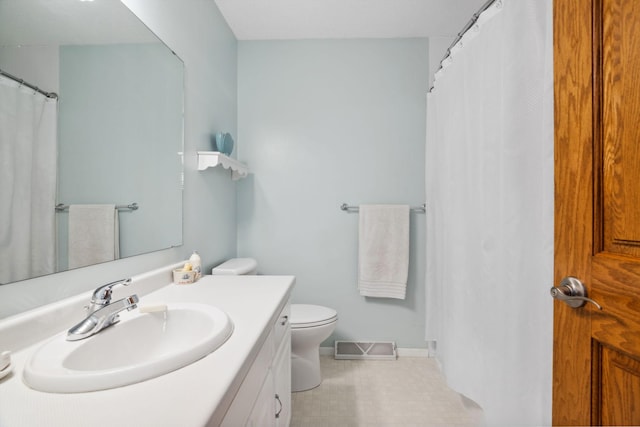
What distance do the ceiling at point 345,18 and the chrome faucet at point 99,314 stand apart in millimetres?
1880

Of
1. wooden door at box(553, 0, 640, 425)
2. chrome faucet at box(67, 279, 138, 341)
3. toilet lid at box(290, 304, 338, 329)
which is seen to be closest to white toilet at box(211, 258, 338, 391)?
toilet lid at box(290, 304, 338, 329)

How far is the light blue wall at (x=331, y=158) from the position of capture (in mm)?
2303

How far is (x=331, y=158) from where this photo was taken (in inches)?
91.7

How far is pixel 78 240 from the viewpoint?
91 centimetres

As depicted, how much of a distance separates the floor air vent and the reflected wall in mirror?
1.54 m

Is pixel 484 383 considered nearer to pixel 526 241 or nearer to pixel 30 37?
pixel 526 241

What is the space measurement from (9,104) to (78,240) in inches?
15.0

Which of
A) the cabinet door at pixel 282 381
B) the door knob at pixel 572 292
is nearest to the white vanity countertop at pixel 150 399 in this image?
the cabinet door at pixel 282 381

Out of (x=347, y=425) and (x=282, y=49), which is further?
(x=282, y=49)

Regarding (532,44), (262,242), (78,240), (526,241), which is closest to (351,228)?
(262,242)

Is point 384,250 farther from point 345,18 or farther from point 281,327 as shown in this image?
point 345,18

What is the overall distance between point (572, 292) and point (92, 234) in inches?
52.3

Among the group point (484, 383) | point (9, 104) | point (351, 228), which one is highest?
point (9, 104)

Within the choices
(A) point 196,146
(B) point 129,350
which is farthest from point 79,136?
(A) point 196,146
